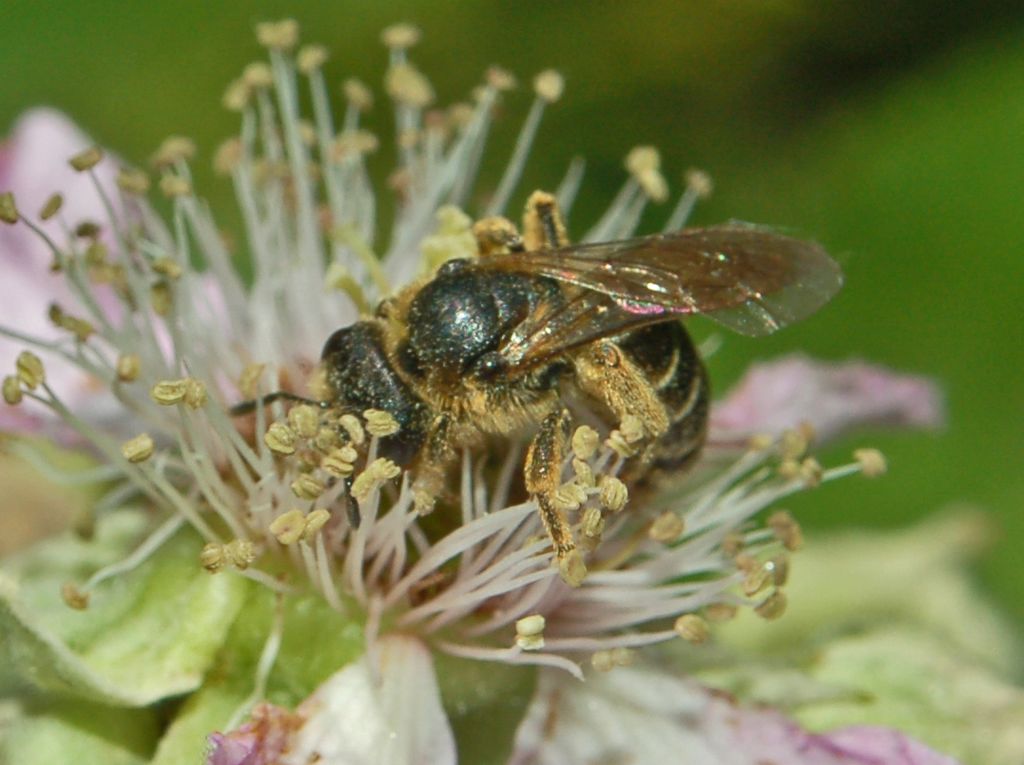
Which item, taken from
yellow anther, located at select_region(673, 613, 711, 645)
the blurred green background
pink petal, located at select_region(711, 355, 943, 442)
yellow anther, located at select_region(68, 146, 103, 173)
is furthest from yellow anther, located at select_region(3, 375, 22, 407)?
the blurred green background

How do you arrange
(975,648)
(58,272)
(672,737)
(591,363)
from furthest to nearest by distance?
(975,648)
(58,272)
(672,737)
(591,363)

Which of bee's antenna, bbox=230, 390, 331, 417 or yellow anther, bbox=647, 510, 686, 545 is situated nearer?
bee's antenna, bbox=230, 390, 331, 417

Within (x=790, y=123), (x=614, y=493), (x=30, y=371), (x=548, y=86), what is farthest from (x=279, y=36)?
(x=790, y=123)

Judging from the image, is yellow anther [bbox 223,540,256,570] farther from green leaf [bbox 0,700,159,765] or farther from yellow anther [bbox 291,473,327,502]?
green leaf [bbox 0,700,159,765]

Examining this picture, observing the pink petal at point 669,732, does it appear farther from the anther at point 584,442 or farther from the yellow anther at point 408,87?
the yellow anther at point 408,87

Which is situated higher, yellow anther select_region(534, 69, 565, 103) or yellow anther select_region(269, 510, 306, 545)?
yellow anther select_region(534, 69, 565, 103)

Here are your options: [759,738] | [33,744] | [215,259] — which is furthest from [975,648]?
[33,744]

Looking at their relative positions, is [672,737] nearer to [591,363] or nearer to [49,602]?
[591,363]
